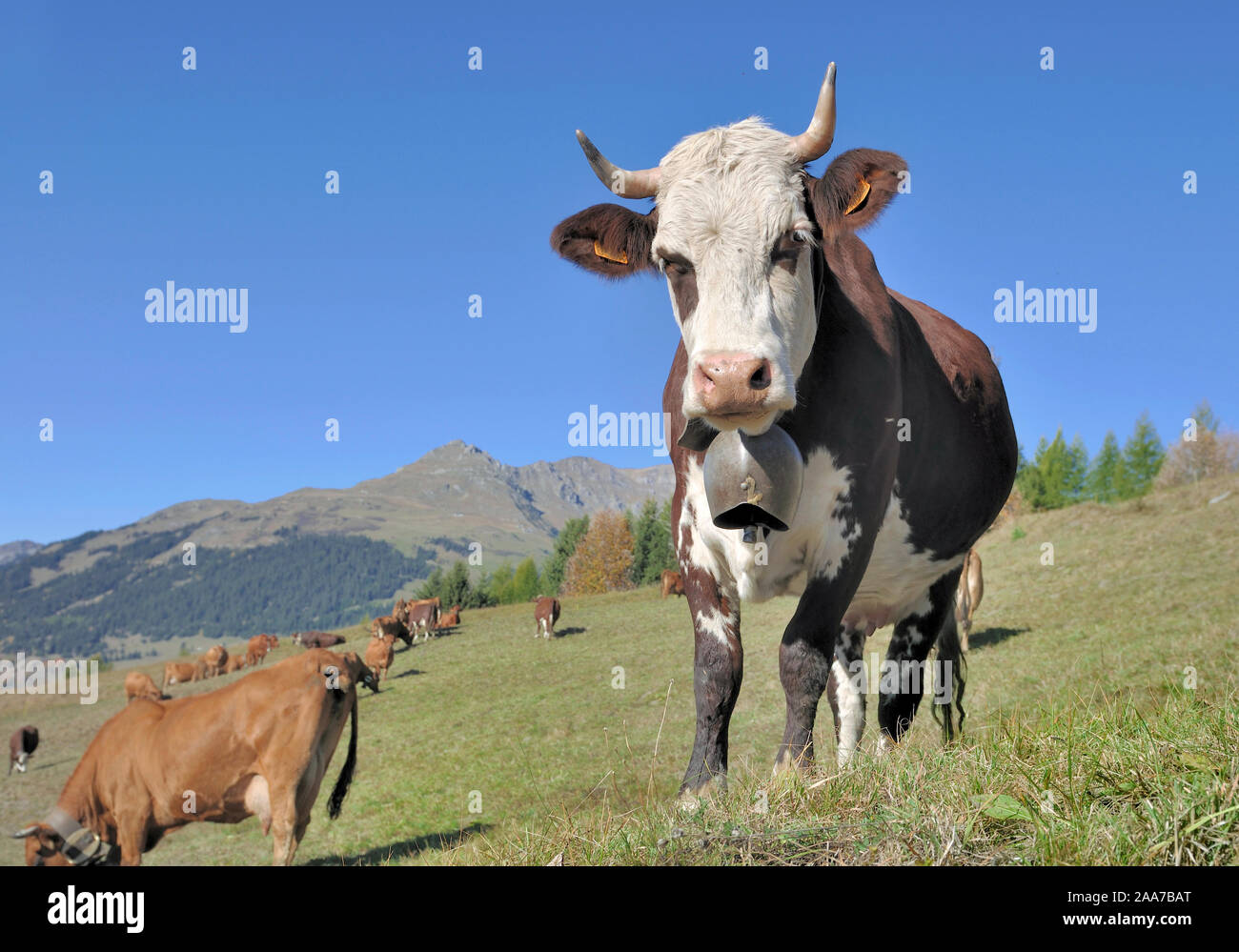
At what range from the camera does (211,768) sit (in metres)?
10.6

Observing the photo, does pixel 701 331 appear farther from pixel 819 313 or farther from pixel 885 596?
pixel 885 596

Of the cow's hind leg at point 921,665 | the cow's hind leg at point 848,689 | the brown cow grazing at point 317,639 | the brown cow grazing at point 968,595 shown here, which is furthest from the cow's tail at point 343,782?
the brown cow grazing at point 317,639

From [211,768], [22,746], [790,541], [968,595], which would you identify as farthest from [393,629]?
[790,541]

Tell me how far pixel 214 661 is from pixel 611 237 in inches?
1547

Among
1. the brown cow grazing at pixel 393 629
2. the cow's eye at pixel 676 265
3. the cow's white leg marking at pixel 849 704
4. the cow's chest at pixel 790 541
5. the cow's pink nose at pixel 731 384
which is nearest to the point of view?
the cow's pink nose at pixel 731 384

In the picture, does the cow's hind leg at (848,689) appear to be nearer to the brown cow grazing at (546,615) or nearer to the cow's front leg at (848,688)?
the cow's front leg at (848,688)

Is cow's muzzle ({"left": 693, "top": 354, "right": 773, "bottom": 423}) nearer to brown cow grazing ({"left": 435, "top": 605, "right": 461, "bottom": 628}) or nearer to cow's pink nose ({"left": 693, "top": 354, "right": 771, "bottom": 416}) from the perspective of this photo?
cow's pink nose ({"left": 693, "top": 354, "right": 771, "bottom": 416})

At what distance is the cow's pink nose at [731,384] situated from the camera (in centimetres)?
342

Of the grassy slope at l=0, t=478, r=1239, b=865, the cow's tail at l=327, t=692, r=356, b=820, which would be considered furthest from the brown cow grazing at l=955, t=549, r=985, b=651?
the cow's tail at l=327, t=692, r=356, b=820

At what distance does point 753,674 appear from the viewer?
18.1 meters

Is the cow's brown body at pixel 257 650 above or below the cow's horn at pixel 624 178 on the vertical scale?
below

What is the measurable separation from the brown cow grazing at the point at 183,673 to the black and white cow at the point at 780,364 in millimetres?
38451

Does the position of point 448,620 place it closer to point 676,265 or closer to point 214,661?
point 214,661

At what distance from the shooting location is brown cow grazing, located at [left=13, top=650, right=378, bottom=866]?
10.6 meters
